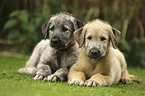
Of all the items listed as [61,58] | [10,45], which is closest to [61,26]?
[61,58]

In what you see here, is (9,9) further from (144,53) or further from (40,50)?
(144,53)

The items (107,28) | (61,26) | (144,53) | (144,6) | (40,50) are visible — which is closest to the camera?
(107,28)

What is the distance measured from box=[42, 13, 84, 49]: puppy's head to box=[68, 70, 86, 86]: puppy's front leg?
2.49ft

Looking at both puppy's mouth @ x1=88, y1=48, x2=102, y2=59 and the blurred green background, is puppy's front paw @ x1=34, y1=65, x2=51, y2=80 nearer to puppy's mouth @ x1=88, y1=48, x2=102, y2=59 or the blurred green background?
puppy's mouth @ x1=88, y1=48, x2=102, y2=59

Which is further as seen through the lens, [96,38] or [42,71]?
[42,71]

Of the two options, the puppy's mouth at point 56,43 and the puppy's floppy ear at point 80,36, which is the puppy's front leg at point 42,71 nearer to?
the puppy's mouth at point 56,43

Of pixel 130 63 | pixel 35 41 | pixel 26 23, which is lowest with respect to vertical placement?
pixel 130 63

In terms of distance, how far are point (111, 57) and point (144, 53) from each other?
522cm

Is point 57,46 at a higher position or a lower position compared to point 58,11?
lower

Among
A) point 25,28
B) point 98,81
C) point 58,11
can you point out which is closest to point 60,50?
point 98,81

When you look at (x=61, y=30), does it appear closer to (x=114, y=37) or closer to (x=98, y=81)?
(x=114, y=37)

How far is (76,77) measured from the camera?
177 inches

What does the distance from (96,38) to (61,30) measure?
3.47ft

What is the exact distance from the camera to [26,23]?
32.7 feet
